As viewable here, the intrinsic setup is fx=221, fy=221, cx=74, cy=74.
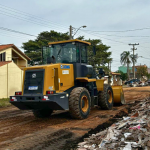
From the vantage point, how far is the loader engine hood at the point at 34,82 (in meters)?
8.04

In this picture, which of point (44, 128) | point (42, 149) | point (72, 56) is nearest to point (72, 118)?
point (44, 128)

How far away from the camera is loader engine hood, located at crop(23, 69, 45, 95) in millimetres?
8039

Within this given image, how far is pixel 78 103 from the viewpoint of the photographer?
831 cm

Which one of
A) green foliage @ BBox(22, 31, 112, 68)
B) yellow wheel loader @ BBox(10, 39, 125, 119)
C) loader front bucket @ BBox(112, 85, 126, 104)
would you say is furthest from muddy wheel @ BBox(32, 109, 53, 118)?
green foliage @ BBox(22, 31, 112, 68)

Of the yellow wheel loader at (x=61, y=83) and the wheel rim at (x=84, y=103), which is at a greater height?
the yellow wheel loader at (x=61, y=83)

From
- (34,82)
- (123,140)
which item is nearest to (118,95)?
(34,82)

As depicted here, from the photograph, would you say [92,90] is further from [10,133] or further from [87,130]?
[10,133]

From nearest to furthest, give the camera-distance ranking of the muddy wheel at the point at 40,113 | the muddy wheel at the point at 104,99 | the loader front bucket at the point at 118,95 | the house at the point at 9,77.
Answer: the muddy wheel at the point at 40,113
the muddy wheel at the point at 104,99
the loader front bucket at the point at 118,95
the house at the point at 9,77

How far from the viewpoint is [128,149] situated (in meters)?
4.58

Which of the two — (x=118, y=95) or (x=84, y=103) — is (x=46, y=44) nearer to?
(x=118, y=95)

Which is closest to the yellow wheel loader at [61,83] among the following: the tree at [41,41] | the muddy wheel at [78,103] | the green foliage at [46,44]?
the muddy wheel at [78,103]

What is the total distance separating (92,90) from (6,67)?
39.4 ft

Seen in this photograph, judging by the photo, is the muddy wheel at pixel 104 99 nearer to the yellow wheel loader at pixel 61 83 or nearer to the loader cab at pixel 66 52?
the yellow wheel loader at pixel 61 83

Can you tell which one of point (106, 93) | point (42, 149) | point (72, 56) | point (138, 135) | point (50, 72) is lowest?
point (42, 149)
